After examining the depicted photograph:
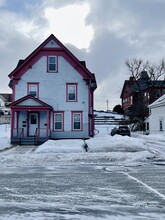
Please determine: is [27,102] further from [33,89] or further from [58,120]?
[58,120]

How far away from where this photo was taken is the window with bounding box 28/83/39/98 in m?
25.7

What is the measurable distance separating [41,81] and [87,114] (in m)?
5.33

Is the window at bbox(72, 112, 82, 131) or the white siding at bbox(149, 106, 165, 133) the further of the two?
the white siding at bbox(149, 106, 165, 133)

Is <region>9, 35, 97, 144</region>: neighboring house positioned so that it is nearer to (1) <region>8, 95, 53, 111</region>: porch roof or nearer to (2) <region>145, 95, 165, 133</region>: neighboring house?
(1) <region>8, 95, 53, 111</region>: porch roof

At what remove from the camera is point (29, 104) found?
957 inches

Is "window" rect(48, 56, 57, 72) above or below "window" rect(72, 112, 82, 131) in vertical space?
above

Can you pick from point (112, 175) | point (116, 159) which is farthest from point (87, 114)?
point (112, 175)

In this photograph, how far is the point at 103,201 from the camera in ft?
21.7

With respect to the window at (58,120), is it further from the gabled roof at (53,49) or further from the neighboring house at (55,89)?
the gabled roof at (53,49)

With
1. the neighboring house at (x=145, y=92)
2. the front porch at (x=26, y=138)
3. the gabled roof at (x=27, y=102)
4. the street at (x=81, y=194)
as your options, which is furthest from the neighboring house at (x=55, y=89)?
the neighboring house at (x=145, y=92)

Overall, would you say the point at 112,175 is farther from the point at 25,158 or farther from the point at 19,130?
the point at 19,130

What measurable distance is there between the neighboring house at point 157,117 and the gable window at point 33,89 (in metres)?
18.5

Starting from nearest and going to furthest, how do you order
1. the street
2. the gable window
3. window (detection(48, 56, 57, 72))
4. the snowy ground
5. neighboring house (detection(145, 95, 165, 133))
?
the street < the snowy ground < the gable window < window (detection(48, 56, 57, 72)) < neighboring house (detection(145, 95, 165, 133))

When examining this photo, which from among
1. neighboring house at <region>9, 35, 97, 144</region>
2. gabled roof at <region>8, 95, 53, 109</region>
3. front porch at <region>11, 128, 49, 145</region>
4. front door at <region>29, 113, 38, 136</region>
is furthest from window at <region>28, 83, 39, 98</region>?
front porch at <region>11, 128, 49, 145</region>
